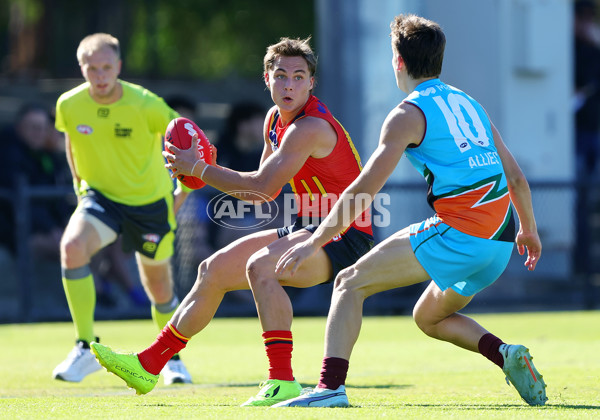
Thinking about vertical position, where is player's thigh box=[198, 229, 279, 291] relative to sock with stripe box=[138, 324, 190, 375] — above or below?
above

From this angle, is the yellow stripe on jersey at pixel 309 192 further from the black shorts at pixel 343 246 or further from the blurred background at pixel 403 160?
the blurred background at pixel 403 160

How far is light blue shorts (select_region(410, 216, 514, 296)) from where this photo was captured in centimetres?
571

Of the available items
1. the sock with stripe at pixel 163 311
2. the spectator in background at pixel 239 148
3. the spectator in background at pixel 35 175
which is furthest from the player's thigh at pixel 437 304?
the spectator in background at pixel 35 175

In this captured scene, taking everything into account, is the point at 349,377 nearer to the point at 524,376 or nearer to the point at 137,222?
the point at 137,222

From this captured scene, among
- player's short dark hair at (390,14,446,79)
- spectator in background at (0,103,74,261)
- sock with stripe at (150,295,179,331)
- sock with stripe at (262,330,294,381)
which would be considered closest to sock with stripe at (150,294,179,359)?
sock with stripe at (150,295,179,331)

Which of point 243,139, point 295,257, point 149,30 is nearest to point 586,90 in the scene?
point 243,139

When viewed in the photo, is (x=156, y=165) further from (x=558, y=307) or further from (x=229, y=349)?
(x=558, y=307)

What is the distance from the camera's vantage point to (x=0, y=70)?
27469mm

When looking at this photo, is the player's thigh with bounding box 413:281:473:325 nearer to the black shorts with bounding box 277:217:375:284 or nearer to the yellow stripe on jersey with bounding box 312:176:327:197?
the black shorts with bounding box 277:217:375:284

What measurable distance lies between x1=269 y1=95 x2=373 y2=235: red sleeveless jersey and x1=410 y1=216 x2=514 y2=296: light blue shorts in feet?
2.21

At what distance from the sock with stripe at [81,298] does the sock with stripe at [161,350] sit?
1840 millimetres

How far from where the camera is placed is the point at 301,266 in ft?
20.1

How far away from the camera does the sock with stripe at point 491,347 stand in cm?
598

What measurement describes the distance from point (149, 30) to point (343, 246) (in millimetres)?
19851
